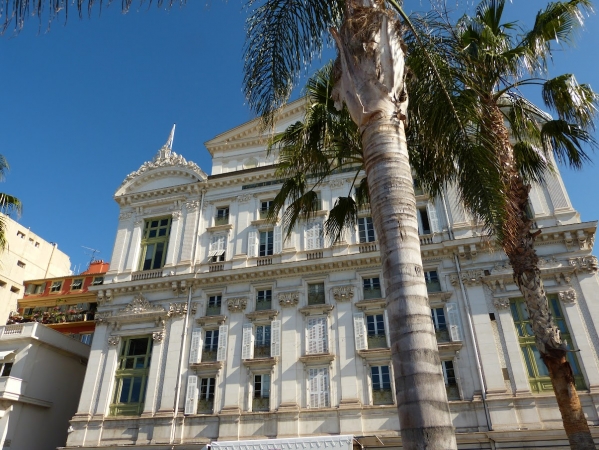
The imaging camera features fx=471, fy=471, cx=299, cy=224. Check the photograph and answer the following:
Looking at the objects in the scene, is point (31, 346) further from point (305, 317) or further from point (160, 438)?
point (305, 317)

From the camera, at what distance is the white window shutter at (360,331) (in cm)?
2316

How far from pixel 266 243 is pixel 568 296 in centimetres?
1589

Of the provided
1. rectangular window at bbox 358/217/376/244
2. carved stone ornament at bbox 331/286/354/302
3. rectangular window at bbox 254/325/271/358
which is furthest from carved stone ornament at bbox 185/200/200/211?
carved stone ornament at bbox 331/286/354/302

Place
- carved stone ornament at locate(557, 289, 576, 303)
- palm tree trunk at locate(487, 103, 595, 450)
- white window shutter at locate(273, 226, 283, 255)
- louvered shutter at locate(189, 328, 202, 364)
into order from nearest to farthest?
palm tree trunk at locate(487, 103, 595, 450) < carved stone ornament at locate(557, 289, 576, 303) < louvered shutter at locate(189, 328, 202, 364) < white window shutter at locate(273, 226, 283, 255)

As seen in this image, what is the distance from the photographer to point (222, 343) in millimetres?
25172

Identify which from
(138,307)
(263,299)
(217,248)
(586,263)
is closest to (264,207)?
(217,248)

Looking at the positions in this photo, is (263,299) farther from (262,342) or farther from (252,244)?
(252,244)

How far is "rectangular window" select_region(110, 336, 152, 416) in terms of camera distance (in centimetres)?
2516

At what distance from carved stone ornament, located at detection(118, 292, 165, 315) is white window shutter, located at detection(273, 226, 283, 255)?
7367mm

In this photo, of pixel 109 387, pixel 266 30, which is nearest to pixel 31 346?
pixel 109 387

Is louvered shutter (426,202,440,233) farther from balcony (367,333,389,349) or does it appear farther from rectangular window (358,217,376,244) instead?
balcony (367,333,389,349)

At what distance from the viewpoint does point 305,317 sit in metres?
24.8

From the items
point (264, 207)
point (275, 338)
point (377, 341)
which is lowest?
point (377, 341)

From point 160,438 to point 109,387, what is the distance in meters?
4.57
